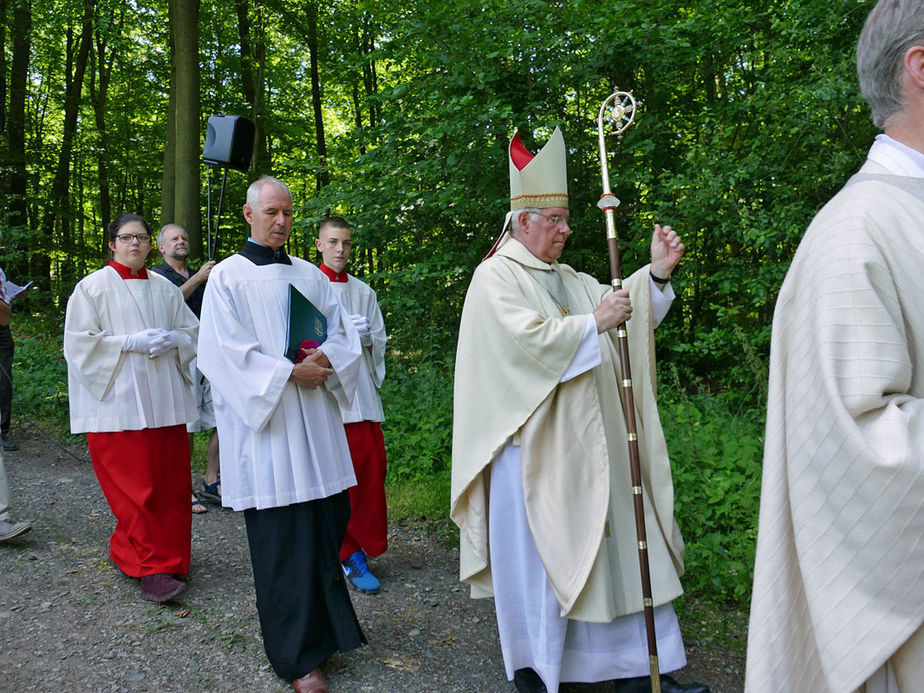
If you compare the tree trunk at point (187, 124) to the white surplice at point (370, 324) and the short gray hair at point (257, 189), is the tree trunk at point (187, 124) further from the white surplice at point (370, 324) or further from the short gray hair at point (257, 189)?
the short gray hair at point (257, 189)

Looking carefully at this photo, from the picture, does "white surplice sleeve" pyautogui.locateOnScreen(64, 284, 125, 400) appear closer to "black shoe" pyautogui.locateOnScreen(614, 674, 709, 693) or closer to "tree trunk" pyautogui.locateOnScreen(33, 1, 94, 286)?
"black shoe" pyautogui.locateOnScreen(614, 674, 709, 693)

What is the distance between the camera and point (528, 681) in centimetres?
355

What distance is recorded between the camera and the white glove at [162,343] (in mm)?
5133

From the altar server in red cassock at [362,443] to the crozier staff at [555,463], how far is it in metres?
1.55

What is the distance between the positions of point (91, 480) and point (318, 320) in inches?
196

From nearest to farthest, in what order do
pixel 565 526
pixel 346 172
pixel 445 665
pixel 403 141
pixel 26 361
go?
1. pixel 565 526
2. pixel 445 665
3. pixel 403 141
4. pixel 346 172
5. pixel 26 361

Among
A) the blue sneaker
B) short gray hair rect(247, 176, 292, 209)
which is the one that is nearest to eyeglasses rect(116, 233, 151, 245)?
short gray hair rect(247, 176, 292, 209)

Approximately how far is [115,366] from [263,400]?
1937 mm

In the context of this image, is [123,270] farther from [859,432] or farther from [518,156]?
[859,432]

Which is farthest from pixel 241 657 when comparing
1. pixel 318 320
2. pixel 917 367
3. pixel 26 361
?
pixel 26 361

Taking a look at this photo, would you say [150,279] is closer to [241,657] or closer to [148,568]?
[148,568]

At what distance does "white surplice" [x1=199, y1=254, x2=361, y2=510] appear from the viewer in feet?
12.0

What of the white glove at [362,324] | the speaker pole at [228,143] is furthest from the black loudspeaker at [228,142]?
the white glove at [362,324]

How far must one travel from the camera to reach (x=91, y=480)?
779 cm
